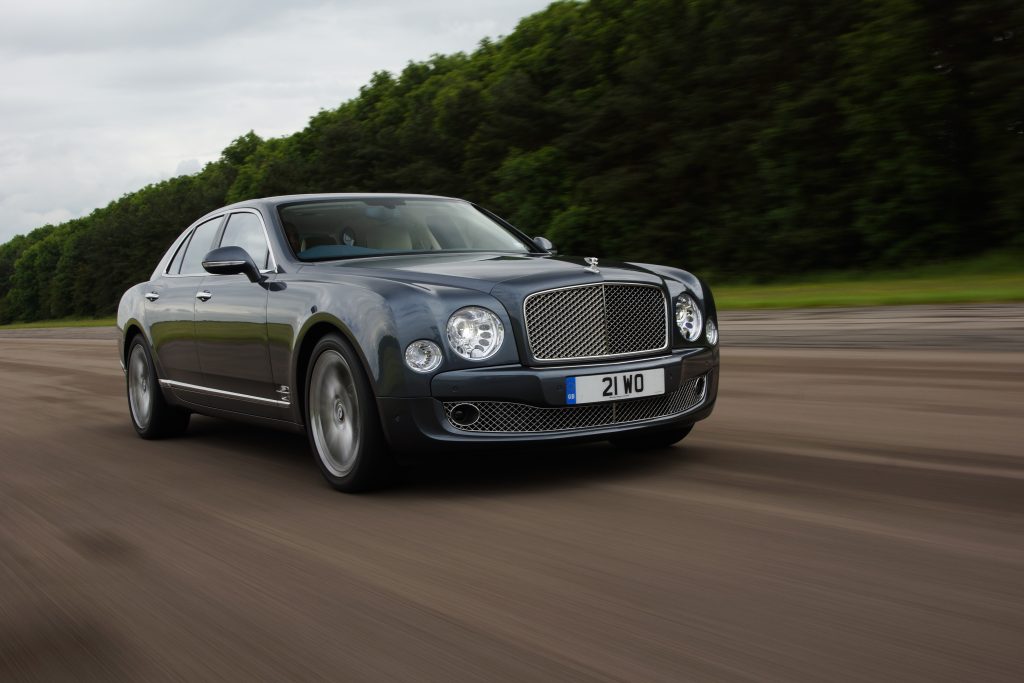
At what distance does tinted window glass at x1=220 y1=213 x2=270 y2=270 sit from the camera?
264 inches

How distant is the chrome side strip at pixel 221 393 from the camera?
628 cm

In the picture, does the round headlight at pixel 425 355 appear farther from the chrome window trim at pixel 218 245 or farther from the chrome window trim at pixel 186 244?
the chrome window trim at pixel 186 244

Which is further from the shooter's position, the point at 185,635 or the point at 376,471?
the point at 376,471

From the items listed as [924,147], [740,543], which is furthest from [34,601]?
[924,147]

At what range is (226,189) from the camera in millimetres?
105625

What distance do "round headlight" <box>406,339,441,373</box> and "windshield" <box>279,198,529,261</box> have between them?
1.37 m

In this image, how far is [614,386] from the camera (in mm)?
5398

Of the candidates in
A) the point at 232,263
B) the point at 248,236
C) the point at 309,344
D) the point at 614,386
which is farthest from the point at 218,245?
the point at 614,386

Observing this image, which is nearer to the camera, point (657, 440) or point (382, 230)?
point (657, 440)

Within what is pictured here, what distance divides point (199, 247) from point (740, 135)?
34.9 m

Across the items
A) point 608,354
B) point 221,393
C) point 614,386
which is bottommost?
point 221,393

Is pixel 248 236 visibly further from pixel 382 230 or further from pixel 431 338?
pixel 431 338

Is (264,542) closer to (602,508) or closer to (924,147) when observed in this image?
(602,508)

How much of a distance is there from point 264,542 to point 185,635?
1.19 meters
